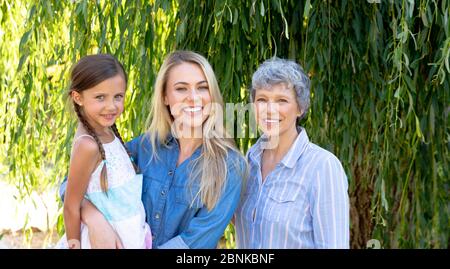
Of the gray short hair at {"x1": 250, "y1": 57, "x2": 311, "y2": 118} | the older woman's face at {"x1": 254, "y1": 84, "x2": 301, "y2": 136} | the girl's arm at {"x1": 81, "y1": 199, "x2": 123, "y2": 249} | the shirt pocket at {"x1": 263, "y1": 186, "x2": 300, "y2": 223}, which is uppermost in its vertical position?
the gray short hair at {"x1": 250, "y1": 57, "x2": 311, "y2": 118}

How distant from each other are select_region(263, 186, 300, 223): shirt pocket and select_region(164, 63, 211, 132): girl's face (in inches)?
10.8

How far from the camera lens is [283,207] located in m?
1.94

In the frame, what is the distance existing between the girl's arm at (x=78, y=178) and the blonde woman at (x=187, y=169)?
30 millimetres

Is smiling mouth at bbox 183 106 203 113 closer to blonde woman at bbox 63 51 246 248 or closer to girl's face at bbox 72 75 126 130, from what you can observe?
Result: blonde woman at bbox 63 51 246 248

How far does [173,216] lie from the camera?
6.56ft

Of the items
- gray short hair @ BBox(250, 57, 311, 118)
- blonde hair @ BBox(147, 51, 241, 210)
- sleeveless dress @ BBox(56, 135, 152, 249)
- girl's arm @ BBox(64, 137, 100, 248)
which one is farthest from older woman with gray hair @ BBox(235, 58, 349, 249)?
girl's arm @ BBox(64, 137, 100, 248)

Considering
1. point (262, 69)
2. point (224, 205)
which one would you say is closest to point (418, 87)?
point (262, 69)

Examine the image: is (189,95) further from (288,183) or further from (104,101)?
(288,183)

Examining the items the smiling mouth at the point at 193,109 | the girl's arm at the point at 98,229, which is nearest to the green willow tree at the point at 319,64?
the smiling mouth at the point at 193,109

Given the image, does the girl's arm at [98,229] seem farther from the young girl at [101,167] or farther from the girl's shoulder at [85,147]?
the girl's shoulder at [85,147]

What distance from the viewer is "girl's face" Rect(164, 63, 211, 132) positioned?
200cm

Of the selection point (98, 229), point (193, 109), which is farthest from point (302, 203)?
point (98, 229)

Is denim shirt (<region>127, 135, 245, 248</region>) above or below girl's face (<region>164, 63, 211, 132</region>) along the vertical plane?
below
